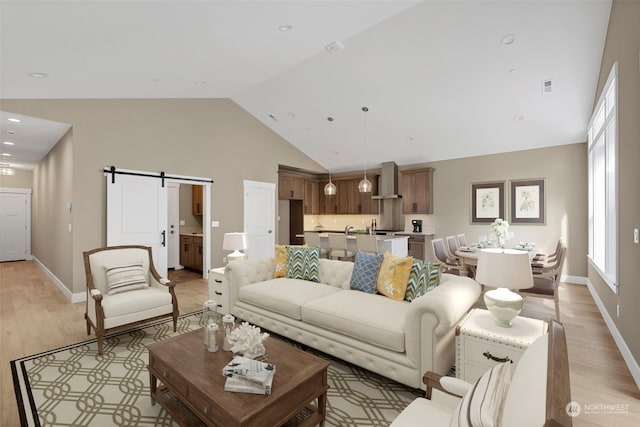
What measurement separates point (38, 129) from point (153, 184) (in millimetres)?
1773

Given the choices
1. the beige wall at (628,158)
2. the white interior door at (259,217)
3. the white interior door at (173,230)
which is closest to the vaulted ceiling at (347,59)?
the beige wall at (628,158)

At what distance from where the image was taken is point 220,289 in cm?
400

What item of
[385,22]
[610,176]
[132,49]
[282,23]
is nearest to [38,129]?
[132,49]

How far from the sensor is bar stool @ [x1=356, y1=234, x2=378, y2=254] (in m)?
5.25

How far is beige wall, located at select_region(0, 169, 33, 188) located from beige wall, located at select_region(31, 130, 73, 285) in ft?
3.14

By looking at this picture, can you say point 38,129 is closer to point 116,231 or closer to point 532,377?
point 116,231

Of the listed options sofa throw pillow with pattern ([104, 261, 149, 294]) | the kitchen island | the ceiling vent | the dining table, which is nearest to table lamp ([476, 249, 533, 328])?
the dining table

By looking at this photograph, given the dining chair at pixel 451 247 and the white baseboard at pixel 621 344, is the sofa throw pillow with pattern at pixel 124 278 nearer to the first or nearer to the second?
the dining chair at pixel 451 247

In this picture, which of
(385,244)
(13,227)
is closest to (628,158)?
(385,244)

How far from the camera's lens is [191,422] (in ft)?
6.34

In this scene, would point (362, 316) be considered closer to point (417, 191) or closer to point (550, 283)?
point (550, 283)

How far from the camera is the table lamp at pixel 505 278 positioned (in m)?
2.10

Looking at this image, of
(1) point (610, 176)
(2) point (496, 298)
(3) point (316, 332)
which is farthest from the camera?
(1) point (610, 176)

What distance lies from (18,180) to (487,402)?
1165cm
